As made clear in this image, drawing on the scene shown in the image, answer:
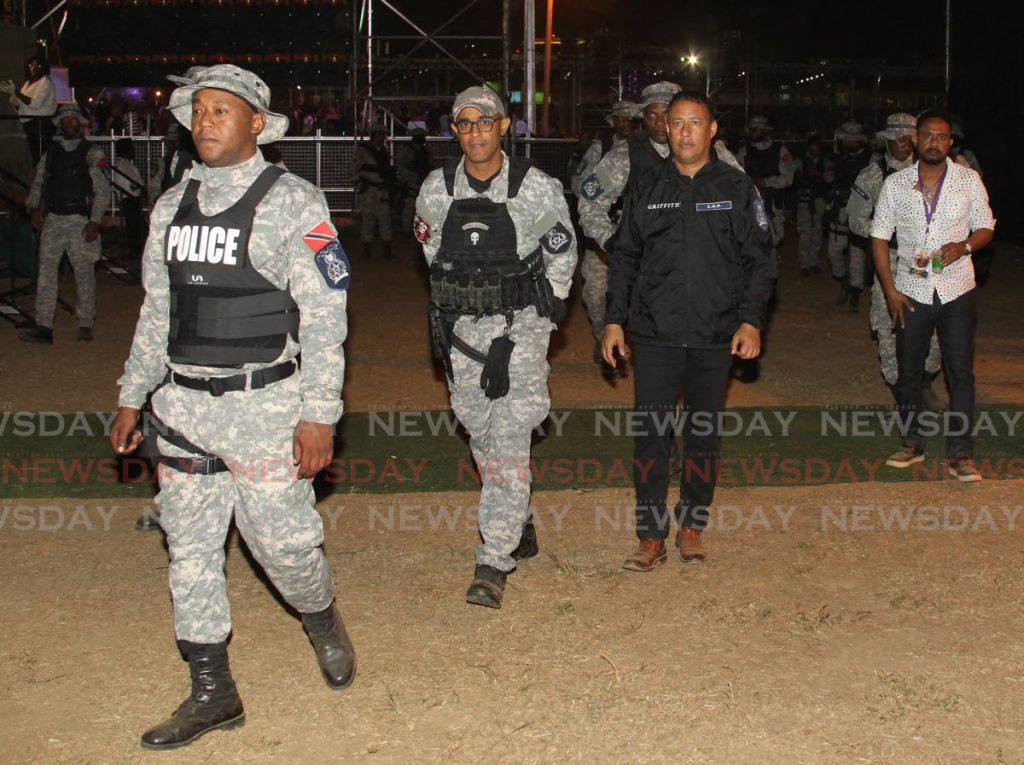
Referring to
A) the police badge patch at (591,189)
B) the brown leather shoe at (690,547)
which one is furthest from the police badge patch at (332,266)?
the police badge patch at (591,189)

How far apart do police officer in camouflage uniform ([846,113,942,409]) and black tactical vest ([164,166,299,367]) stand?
5.51 metres

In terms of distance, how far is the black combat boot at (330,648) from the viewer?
4.58 metres

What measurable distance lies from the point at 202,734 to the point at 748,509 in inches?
144

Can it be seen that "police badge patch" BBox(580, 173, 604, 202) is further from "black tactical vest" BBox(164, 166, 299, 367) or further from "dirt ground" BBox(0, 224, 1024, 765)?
"black tactical vest" BBox(164, 166, 299, 367)

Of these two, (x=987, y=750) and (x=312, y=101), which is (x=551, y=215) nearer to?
(x=987, y=750)

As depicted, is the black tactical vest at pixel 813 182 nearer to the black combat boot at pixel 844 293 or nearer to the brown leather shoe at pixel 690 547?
the black combat boot at pixel 844 293

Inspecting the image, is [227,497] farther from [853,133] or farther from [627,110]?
[853,133]

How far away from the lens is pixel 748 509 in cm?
703

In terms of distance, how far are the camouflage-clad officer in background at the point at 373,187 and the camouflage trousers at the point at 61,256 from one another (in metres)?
9.17

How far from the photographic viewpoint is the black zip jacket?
5.65 meters

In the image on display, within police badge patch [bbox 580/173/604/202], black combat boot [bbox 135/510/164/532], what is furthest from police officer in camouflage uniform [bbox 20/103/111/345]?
police badge patch [bbox 580/173/604/202]

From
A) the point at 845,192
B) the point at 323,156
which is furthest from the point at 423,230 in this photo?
the point at 323,156

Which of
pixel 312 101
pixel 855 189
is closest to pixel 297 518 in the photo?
pixel 855 189

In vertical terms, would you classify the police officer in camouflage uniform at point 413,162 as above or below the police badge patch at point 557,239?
above
